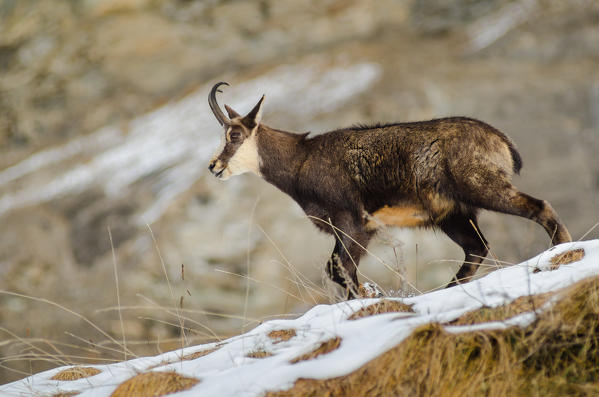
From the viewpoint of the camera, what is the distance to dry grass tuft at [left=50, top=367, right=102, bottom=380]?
12.1 feet

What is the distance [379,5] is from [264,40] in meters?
3.46

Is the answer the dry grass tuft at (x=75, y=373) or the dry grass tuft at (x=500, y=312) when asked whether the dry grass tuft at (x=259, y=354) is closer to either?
the dry grass tuft at (x=500, y=312)

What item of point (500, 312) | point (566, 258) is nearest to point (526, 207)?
point (566, 258)

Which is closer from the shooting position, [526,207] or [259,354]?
[259,354]

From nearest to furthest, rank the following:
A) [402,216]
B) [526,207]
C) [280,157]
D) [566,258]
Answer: [566,258] < [526,207] < [402,216] < [280,157]

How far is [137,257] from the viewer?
13852 millimetres

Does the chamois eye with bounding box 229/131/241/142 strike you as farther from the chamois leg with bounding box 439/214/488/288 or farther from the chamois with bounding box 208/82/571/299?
the chamois leg with bounding box 439/214/488/288

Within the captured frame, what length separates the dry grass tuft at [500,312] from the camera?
2.67 m

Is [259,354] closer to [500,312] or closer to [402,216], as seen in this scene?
[500,312]

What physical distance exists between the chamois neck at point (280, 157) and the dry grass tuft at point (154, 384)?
10.3 feet

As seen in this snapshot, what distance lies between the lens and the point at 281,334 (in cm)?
340

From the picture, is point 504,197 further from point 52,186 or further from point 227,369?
point 52,186

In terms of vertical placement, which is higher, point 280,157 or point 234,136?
point 234,136

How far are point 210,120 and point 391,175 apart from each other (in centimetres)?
1107
